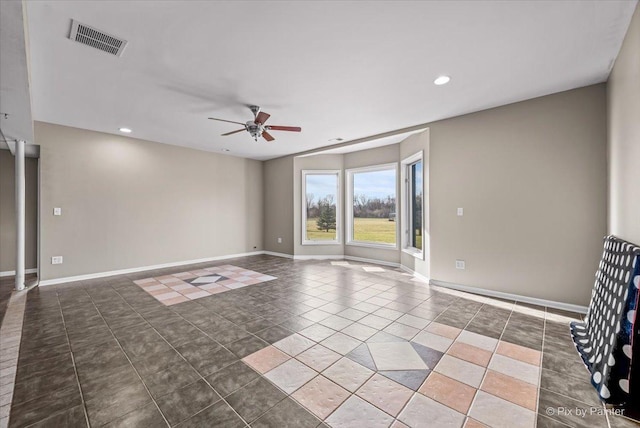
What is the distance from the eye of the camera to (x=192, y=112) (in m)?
4.04

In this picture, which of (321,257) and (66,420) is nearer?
(66,420)

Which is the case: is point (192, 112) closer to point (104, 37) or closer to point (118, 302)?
point (104, 37)

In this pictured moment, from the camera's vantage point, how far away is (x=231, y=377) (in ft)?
6.65

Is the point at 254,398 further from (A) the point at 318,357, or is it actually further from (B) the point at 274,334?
(B) the point at 274,334

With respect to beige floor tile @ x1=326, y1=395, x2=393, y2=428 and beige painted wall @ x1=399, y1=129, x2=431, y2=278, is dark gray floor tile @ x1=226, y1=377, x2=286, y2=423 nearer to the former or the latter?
beige floor tile @ x1=326, y1=395, x2=393, y2=428

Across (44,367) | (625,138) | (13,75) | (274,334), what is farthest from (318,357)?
(13,75)

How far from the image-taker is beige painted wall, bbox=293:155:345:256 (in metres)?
6.85

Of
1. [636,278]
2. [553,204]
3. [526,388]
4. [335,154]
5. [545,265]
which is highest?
[335,154]

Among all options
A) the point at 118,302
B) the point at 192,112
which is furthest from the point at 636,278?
the point at 118,302

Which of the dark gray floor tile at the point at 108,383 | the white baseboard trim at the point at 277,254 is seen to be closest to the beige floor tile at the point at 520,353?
the dark gray floor tile at the point at 108,383

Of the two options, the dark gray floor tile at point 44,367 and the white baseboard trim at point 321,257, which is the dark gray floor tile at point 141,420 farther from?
the white baseboard trim at point 321,257

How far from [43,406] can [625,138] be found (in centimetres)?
501

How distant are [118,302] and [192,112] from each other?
2920 millimetres

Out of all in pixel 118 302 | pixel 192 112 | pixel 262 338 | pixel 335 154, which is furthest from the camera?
pixel 335 154
